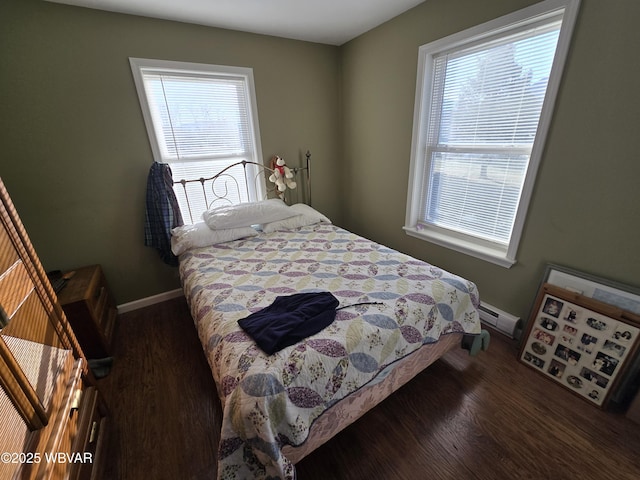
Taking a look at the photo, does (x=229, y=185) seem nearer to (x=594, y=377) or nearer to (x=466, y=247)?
(x=466, y=247)

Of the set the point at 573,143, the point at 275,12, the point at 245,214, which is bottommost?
the point at 245,214

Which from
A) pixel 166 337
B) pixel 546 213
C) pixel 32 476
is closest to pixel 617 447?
pixel 546 213

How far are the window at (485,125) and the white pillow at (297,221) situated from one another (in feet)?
3.07

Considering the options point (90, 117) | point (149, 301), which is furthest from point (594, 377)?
point (90, 117)

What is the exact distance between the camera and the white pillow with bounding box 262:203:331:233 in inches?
96.8

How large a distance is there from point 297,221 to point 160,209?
1.18 m

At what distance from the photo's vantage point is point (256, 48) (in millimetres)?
2430

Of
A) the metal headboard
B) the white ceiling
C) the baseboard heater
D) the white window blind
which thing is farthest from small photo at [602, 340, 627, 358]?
the metal headboard

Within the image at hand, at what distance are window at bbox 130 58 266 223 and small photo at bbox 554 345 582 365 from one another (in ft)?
8.80

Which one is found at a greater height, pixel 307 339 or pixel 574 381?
pixel 307 339

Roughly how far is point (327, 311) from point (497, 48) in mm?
2017

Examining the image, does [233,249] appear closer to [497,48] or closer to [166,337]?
[166,337]

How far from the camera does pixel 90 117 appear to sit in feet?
6.48

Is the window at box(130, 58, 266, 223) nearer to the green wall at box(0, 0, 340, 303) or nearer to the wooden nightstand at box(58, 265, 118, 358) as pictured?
the green wall at box(0, 0, 340, 303)
